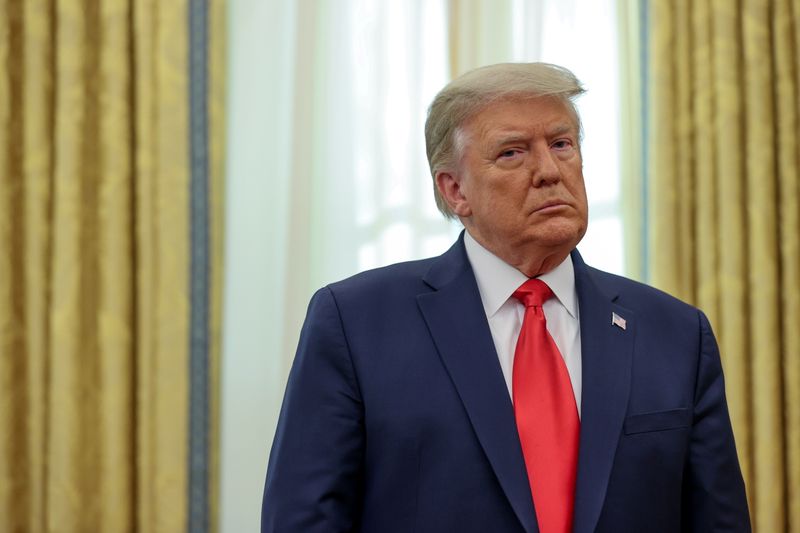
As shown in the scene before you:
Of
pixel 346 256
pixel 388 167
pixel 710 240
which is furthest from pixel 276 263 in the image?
pixel 710 240

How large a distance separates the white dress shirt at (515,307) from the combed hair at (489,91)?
0.81ft

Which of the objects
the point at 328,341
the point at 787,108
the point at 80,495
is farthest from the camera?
the point at 787,108

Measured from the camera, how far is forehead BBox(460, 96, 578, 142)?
1.87 metres

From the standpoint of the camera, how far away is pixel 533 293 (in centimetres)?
186

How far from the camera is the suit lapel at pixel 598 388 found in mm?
1670

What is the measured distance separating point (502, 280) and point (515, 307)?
58mm

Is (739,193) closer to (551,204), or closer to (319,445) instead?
(551,204)

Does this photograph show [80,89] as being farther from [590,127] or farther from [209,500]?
[590,127]

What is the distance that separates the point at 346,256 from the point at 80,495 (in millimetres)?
1104

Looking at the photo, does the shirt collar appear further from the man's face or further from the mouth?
the mouth

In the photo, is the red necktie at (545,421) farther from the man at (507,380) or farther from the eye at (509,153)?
the eye at (509,153)

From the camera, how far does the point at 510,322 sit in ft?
6.09

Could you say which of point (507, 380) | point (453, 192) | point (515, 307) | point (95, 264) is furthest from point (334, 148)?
point (507, 380)

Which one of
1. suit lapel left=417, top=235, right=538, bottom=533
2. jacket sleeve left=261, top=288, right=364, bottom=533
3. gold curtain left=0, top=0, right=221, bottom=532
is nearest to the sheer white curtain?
gold curtain left=0, top=0, right=221, bottom=532
